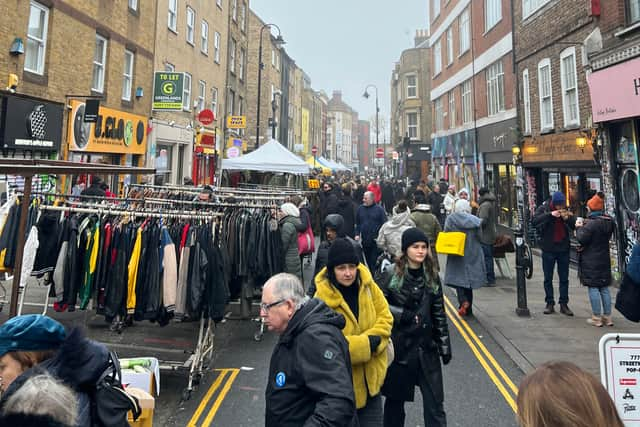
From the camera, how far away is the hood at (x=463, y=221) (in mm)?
7332

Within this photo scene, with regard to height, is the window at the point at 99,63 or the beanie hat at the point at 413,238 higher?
the window at the point at 99,63

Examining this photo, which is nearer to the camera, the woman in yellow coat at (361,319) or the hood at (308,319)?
the hood at (308,319)

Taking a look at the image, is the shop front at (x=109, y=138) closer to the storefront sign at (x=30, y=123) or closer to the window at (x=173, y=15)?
the storefront sign at (x=30, y=123)

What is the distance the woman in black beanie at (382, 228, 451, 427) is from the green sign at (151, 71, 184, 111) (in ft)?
53.1

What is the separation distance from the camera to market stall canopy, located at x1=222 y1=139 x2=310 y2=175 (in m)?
14.4

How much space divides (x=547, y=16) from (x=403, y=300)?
1297cm

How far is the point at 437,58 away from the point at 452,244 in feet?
78.8

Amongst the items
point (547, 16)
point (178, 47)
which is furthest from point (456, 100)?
point (178, 47)

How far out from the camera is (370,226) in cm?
923

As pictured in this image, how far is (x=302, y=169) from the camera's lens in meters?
14.7

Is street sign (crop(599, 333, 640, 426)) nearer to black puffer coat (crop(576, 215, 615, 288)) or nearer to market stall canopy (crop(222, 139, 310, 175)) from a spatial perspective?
black puffer coat (crop(576, 215, 615, 288))

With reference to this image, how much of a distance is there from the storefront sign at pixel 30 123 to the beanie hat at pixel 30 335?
34.5ft

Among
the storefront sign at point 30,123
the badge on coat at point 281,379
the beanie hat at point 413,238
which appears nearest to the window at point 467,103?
the storefront sign at point 30,123

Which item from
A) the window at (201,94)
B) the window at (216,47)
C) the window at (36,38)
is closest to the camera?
the window at (36,38)
